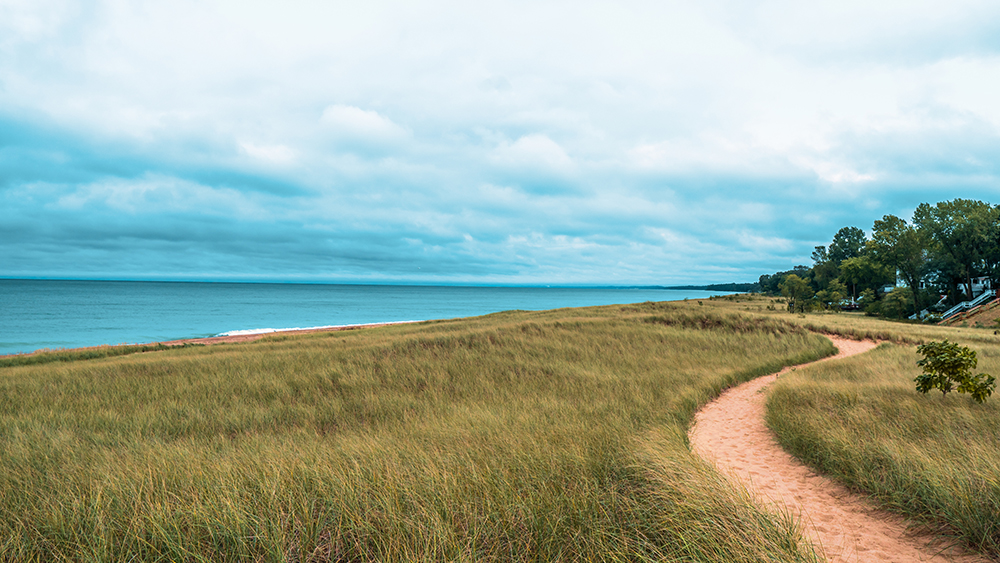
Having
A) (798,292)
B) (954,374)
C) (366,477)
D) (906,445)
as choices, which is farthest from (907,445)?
(798,292)

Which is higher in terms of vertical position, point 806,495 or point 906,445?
point 906,445

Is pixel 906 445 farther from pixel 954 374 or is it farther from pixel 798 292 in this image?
pixel 798 292

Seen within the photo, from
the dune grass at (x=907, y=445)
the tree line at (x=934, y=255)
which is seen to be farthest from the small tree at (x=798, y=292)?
the dune grass at (x=907, y=445)

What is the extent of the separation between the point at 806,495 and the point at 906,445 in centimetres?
210

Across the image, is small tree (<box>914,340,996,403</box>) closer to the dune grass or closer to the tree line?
the dune grass

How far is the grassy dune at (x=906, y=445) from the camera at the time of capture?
16.7 feet

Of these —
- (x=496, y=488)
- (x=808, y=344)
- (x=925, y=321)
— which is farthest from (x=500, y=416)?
(x=925, y=321)

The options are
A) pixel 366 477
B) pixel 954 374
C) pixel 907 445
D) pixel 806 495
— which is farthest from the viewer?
pixel 954 374

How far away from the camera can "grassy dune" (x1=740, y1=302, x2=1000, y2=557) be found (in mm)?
5082

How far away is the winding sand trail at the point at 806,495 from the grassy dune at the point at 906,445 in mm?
274

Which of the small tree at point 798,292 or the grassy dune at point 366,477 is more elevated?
the small tree at point 798,292

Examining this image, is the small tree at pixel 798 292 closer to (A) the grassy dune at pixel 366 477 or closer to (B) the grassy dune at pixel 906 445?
(B) the grassy dune at pixel 906 445

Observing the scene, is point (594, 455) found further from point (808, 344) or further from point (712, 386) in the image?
point (808, 344)

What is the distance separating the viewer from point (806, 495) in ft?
21.5
